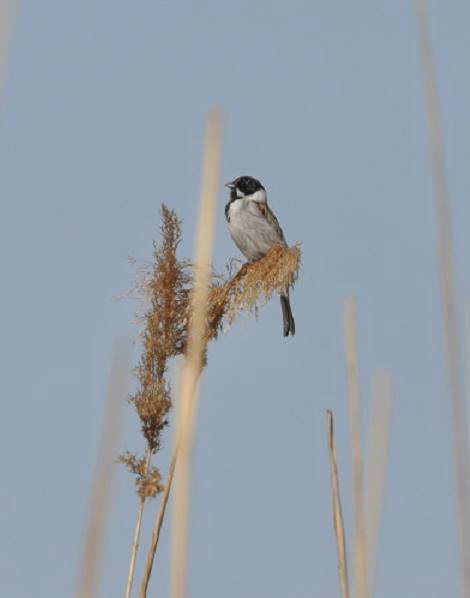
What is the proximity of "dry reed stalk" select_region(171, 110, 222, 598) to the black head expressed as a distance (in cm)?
867

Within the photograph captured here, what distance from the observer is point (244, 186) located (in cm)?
1176

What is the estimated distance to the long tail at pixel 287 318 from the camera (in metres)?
10.4

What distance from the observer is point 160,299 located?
351cm

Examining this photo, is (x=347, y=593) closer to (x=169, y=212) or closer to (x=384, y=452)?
(x=384, y=452)

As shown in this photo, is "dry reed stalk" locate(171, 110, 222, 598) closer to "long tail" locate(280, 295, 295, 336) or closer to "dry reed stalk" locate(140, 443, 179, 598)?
"dry reed stalk" locate(140, 443, 179, 598)

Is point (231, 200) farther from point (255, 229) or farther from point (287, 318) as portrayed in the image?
point (287, 318)

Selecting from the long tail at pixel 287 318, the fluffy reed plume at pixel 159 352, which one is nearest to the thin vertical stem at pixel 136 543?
the fluffy reed plume at pixel 159 352

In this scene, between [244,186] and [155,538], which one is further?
[244,186]

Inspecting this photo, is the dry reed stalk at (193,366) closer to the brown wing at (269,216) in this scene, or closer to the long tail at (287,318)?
the long tail at (287,318)

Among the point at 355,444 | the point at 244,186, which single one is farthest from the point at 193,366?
the point at 244,186

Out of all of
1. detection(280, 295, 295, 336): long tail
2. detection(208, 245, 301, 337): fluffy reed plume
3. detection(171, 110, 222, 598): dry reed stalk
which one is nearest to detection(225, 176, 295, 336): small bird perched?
detection(280, 295, 295, 336): long tail

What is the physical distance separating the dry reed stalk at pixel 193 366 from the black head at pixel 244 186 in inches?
341

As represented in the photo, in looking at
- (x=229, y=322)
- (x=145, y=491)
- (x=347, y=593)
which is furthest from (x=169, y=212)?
(x=347, y=593)

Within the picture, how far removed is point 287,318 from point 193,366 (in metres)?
7.93
